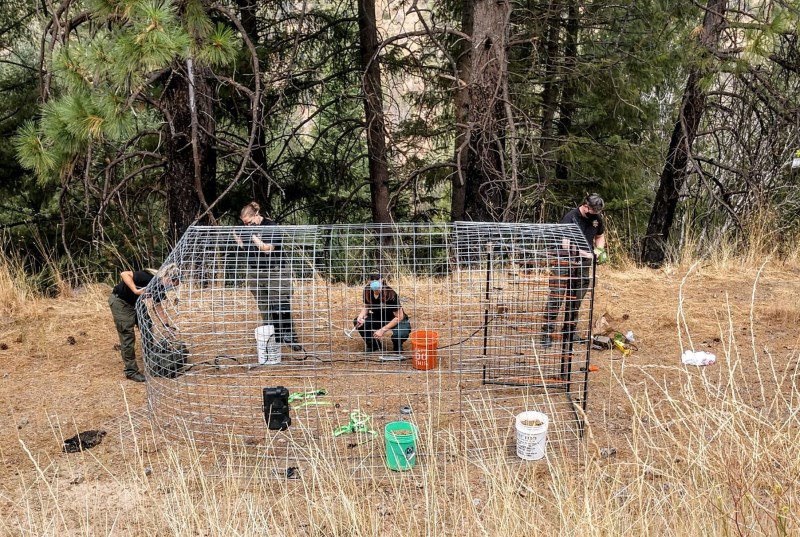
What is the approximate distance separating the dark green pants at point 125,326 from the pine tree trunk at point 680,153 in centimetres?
774

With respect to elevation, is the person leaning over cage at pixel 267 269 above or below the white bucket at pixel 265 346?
above

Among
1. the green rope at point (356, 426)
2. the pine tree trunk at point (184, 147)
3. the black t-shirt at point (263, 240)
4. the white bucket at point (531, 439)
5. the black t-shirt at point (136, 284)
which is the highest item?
the pine tree trunk at point (184, 147)

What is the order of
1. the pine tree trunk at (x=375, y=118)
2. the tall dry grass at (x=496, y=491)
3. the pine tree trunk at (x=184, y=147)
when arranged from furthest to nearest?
the pine tree trunk at (x=375, y=118), the pine tree trunk at (x=184, y=147), the tall dry grass at (x=496, y=491)

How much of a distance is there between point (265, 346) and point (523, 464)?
107 inches

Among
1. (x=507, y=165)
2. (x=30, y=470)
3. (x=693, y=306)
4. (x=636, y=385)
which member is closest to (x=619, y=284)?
(x=693, y=306)

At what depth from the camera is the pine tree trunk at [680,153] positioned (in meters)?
9.48

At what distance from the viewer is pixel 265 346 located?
19.6 ft

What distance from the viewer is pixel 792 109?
9.38 m

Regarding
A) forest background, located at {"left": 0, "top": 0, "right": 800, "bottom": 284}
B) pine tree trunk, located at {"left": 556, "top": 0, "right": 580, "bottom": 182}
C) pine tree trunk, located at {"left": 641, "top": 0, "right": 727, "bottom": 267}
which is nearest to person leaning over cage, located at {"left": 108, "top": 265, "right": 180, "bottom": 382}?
forest background, located at {"left": 0, "top": 0, "right": 800, "bottom": 284}

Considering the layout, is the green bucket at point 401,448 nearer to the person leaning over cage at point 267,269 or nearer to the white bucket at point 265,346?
the person leaning over cage at point 267,269

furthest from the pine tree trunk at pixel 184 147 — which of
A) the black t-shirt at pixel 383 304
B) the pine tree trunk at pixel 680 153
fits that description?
the pine tree trunk at pixel 680 153

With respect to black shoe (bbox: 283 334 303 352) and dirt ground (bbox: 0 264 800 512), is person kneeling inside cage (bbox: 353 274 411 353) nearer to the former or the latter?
black shoe (bbox: 283 334 303 352)

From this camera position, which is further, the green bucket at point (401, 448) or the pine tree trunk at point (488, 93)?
the pine tree trunk at point (488, 93)

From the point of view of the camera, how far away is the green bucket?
13.3 ft
